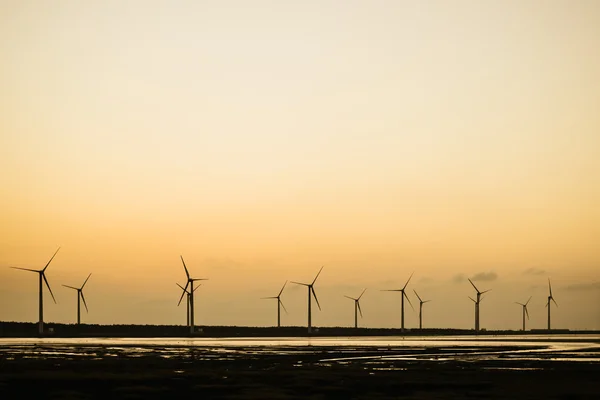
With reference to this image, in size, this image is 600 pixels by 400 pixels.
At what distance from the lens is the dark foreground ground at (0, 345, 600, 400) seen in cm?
4691

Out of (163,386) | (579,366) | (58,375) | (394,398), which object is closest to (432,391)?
(394,398)

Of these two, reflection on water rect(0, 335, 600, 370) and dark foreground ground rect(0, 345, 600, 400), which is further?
reflection on water rect(0, 335, 600, 370)

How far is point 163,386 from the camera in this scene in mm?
50875

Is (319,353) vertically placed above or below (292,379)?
below

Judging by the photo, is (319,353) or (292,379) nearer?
(292,379)

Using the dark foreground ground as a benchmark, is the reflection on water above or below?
below

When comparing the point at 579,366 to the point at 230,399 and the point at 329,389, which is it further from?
the point at 230,399

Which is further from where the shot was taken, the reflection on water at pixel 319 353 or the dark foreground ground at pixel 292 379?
the reflection on water at pixel 319 353

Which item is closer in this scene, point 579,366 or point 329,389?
point 329,389

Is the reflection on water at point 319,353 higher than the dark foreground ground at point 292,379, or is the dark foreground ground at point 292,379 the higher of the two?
the dark foreground ground at point 292,379

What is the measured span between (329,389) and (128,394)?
34.7 feet

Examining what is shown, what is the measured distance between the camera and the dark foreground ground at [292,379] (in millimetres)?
46906

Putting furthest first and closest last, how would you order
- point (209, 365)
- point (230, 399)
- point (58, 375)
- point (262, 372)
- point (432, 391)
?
point (209, 365) < point (262, 372) < point (58, 375) < point (432, 391) < point (230, 399)

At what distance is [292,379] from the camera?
56.6 m
